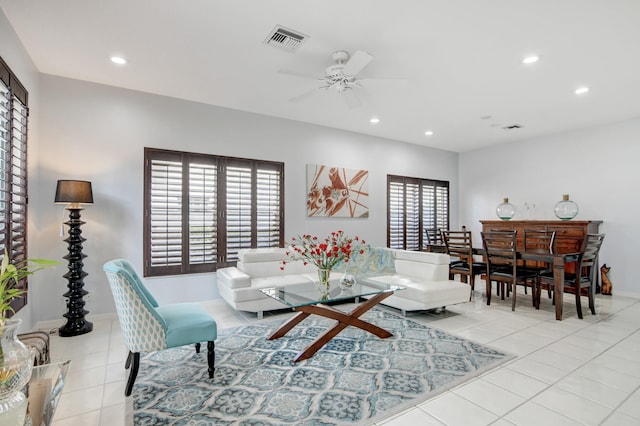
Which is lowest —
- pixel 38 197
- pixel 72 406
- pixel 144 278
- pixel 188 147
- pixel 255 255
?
pixel 72 406

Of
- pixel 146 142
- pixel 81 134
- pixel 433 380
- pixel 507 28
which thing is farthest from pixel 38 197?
pixel 507 28

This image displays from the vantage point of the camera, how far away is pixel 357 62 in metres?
2.96

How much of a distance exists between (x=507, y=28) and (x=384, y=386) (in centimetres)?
317

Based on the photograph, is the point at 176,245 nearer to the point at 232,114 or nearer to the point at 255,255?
the point at 255,255

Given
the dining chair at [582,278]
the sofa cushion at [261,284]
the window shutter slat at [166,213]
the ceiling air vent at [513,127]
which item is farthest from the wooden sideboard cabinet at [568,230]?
the window shutter slat at [166,213]

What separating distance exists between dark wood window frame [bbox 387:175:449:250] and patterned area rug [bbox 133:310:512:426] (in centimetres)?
339

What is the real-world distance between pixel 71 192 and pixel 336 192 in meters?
3.87

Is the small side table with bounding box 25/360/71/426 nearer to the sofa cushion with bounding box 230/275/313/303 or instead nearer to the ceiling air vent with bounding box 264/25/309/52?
the sofa cushion with bounding box 230/275/313/303

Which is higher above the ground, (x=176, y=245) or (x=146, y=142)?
(x=146, y=142)

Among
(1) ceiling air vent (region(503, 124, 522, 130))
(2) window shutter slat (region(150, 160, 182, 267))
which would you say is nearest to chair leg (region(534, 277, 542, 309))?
(1) ceiling air vent (region(503, 124, 522, 130))

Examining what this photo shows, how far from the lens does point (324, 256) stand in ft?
11.1

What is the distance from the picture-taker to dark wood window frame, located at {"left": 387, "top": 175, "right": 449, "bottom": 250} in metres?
6.69

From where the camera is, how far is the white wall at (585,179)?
5.25 m

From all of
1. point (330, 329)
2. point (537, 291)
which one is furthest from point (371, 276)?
point (537, 291)
